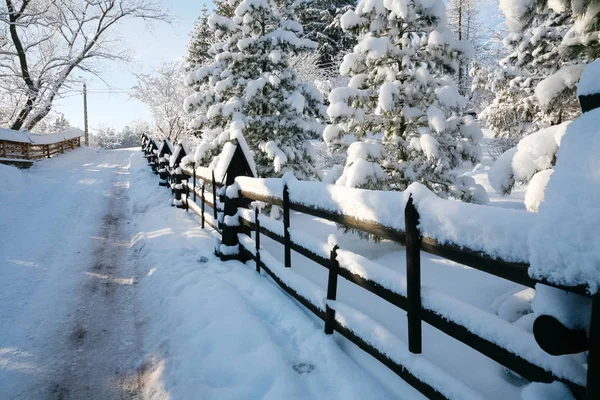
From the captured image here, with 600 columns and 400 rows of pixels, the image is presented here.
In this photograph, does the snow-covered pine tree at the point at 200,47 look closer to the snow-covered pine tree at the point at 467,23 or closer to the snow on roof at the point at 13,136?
the snow on roof at the point at 13,136

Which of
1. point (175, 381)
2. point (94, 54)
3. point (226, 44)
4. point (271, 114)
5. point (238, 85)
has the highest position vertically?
point (94, 54)

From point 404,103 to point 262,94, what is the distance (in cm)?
487

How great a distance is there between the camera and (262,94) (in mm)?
10672

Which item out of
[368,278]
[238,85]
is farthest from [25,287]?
[238,85]

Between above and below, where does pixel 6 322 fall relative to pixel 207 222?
below

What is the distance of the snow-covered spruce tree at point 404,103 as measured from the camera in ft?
21.9

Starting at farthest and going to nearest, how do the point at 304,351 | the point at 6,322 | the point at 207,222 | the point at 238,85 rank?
1. the point at 238,85
2. the point at 207,222
3. the point at 6,322
4. the point at 304,351

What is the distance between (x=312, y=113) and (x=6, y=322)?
891cm

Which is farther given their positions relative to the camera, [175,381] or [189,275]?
[189,275]

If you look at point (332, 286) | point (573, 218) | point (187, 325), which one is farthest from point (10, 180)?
point (573, 218)

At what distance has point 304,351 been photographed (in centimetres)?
314

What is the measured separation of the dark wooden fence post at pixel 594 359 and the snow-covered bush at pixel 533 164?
69.5 inches

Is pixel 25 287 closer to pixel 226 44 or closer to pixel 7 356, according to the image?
pixel 7 356

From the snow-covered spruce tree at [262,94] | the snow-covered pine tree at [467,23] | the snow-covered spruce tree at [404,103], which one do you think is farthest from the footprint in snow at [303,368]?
the snow-covered pine tree at [467,23]
